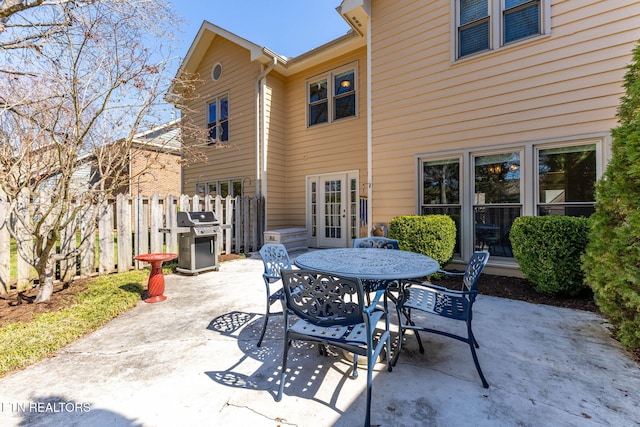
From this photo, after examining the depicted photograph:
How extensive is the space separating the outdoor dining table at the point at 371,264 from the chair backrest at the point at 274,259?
1.01 ft

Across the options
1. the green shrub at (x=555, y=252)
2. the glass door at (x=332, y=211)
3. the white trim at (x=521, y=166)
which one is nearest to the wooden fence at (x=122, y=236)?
the glass door at (x=332, y=211)

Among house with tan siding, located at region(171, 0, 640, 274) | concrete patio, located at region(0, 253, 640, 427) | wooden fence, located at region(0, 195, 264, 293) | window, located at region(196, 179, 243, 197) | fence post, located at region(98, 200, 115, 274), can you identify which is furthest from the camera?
window, located at region(196, 179, 243, 197)

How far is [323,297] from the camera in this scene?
1847 millimetres

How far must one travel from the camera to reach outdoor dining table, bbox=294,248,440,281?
2.10 meters

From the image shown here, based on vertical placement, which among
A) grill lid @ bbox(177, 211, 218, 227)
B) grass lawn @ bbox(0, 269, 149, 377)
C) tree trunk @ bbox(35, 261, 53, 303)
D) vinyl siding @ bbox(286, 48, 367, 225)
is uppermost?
vinyl siding @ bbox(286, 48, 367, 225)

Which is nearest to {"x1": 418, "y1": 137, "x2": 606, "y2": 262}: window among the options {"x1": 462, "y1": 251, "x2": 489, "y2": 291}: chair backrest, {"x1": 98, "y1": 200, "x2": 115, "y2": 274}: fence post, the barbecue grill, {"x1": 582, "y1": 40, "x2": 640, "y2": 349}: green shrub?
{"x1": 582, "y1": 40, "x2": 640, "y2": 349}: green shrub

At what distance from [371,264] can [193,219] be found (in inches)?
161

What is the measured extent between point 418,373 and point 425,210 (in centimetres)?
386

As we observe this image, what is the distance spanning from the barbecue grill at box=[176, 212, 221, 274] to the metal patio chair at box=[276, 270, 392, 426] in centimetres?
392

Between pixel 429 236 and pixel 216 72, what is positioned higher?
pixel 216 72

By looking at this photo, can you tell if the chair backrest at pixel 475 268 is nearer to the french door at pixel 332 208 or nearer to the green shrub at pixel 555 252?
the green shrub at pixel 555 252

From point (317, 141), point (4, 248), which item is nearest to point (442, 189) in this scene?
point (317, 141)

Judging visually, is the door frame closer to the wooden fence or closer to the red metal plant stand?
the wooden fence

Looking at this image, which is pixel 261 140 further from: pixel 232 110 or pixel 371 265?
pixel 371 265
